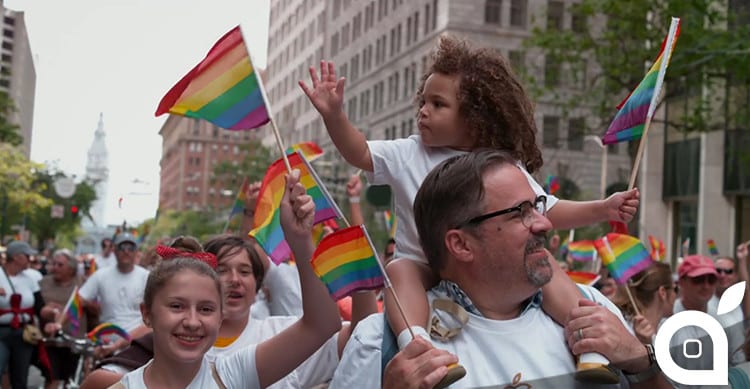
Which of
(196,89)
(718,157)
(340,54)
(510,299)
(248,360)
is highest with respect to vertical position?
(340,54)

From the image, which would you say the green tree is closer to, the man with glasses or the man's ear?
the man with glasses

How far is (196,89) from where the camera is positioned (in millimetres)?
3438

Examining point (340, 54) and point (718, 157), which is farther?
point (340, 54)

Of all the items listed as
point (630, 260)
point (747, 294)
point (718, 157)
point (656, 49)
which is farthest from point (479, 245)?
point (718, 157)

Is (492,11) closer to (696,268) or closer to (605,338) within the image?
(696,268)

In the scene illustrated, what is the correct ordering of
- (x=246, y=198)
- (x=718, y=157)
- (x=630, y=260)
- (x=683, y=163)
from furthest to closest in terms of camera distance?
(x=683, y=163), (x=718, y=157), (x=246, y=198), (x=630, y=260)

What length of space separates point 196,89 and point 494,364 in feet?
4.40

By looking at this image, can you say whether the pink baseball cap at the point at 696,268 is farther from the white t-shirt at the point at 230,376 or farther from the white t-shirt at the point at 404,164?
the white t-shirt at the point at 230,376

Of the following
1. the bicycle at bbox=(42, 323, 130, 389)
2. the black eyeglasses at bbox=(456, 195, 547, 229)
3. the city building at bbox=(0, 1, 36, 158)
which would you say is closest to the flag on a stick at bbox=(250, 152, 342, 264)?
the black eyeglasses at bbox=(456, 195, 547, 229)

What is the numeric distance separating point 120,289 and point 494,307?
7760mm

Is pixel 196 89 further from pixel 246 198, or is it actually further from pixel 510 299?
pixel 246 198

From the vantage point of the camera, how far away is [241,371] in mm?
3586

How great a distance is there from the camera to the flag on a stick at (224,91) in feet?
11.1

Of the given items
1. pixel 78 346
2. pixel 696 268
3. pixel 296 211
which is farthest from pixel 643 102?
pixel 78 346
